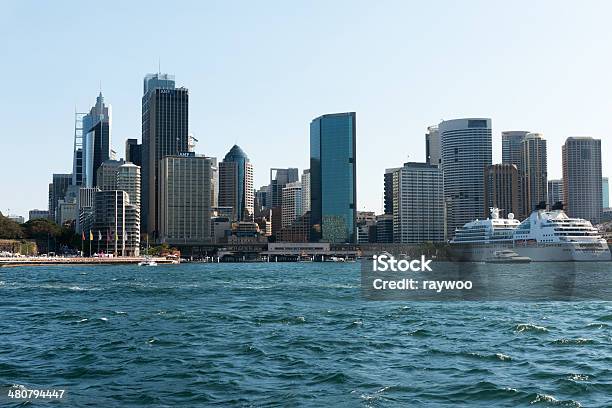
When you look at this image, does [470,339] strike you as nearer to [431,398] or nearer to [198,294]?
[431,398]

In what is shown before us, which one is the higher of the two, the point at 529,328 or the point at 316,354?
the point at 529,328

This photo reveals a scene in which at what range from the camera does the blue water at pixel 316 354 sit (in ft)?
103

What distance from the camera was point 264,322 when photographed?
56.9 m

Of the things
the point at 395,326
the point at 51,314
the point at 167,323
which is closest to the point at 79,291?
the point at 51,314

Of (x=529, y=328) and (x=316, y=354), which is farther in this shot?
(x=529, y=328)

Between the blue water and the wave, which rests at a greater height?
the wave

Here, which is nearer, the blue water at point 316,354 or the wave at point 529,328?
the blue water at point 316,354

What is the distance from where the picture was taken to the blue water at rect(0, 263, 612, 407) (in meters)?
31.4

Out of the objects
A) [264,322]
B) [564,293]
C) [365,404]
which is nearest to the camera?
[365,404]

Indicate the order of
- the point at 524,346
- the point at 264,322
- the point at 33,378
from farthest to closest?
the point at 264,322 → the point at 524,346 → the point at 33,378

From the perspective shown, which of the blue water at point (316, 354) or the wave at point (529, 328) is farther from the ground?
the wave at point (529, 328)

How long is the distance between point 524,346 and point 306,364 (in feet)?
45.1

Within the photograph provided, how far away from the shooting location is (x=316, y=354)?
41312 mm

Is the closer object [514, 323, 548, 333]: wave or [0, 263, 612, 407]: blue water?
[0, 263, 612, 407]: blue water
